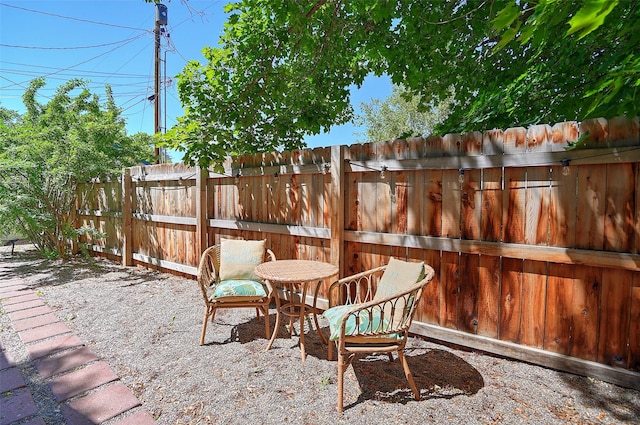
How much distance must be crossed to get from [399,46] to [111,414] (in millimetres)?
4464

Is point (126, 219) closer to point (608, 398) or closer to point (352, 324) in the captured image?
point (352, 324)

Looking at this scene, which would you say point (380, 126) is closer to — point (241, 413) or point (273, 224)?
point (273, 224)

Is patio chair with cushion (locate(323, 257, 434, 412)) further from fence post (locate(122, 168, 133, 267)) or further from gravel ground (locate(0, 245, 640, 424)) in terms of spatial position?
fence post (locate(122, 168, 133, 267))

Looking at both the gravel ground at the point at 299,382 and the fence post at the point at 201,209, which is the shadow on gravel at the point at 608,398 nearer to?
the gravel ground at the point at 299,382

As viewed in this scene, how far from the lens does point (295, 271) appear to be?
8.73 feet

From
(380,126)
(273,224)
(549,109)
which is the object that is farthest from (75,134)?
(380,126)

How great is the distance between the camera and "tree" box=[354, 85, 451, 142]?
15.8 meters

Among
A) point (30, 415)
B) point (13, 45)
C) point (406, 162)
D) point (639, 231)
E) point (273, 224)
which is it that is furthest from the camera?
point (13, 45)

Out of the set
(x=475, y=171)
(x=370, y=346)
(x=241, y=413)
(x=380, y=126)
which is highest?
(x=380, y=126)

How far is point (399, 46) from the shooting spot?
3926 mm

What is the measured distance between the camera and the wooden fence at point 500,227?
204cm

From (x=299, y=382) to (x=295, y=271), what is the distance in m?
0.84

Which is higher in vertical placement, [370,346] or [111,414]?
[370,346]

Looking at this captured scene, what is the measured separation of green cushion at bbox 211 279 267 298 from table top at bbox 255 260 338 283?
0.24 m
